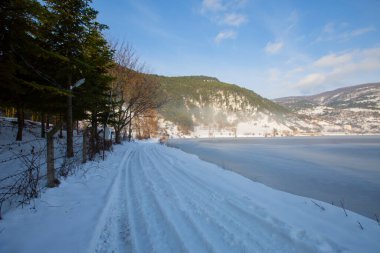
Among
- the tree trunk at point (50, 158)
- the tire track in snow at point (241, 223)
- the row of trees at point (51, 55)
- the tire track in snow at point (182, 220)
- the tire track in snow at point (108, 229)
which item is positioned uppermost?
the row of trees at point (51, 55)

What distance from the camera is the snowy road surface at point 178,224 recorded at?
339 cm

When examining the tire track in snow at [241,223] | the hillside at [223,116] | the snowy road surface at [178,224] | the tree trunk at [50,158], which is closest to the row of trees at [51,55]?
the tree trunk at [50,158]

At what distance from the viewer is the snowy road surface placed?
11.1 ft

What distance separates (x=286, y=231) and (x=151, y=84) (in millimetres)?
25743

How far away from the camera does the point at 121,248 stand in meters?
3.28

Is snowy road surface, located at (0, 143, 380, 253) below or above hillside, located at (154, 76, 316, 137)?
below

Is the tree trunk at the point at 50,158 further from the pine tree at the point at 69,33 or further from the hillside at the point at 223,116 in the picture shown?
the hillside at the point at 223,116

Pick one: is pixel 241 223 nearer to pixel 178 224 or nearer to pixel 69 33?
pixel 178 224

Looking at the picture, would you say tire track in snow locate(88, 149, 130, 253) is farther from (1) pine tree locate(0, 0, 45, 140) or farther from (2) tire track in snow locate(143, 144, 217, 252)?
(1) pine tree locate(0, 0, 45, 140)

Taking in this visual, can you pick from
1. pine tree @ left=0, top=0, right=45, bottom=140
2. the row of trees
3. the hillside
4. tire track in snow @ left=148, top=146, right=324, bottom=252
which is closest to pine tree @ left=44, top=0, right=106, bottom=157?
the row of trees

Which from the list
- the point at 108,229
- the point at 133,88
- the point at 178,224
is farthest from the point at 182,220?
the point at 133,88

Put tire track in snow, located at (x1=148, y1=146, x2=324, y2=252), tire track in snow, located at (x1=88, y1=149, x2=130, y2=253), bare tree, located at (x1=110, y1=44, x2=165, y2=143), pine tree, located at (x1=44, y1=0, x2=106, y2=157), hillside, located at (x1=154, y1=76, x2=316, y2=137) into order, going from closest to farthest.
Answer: tire track in snow, located at (x1=88, y1=149, x2=130, y2=253) < tire track in snow, located at (x1=148, y1=146, x2=324, y2=252) < pine tree, located at (x1=44, y1=0, x2=106, y2=157) < bare tree, located at (x1=110, y1=44, x2=165, y2=143) < hillside, located at (x1=154, y1=76, x2=316, y2=137)

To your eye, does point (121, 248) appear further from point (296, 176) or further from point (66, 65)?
point (66, 65)

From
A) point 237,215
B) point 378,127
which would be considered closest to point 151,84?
point 237,215
